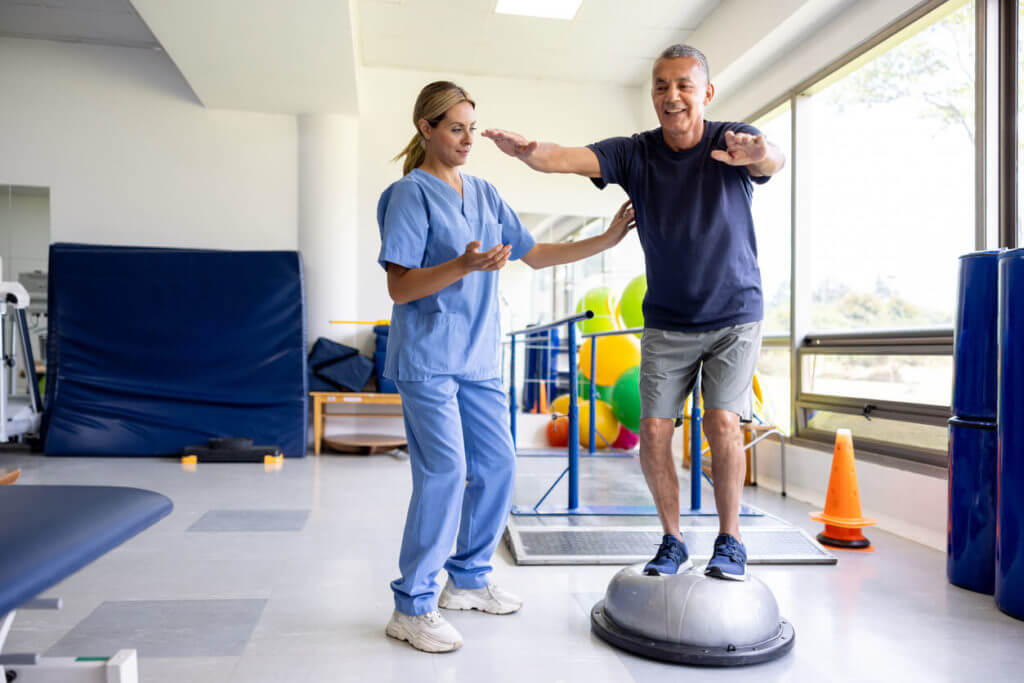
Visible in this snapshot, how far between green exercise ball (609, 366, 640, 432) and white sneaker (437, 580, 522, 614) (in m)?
2.97

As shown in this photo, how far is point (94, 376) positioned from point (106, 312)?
480 mm

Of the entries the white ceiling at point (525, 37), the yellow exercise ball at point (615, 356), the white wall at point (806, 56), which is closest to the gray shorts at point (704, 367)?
the white wall at point (806, 56)

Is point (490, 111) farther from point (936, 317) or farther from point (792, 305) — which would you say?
point (936, 317)

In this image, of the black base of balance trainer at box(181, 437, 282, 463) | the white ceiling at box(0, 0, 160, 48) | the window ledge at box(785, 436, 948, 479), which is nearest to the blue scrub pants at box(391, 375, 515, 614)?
the window ledge at box(785, 436, 948, 479)

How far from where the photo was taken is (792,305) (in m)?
4.62

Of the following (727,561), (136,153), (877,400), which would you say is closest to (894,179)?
(877,400)

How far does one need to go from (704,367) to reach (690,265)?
0.30 meters

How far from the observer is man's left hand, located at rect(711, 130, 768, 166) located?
1844mm

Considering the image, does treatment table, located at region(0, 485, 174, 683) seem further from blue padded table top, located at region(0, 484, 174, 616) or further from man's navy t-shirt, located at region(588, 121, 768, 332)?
man's navy t-shirt, located at region(588, 121, 768, 332)

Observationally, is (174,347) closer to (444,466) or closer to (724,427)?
(444,466)

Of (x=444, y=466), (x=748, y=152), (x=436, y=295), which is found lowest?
(x=444, y=466)

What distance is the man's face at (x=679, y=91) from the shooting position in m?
1.97

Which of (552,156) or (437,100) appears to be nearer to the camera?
(437,100)

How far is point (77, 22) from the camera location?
577 centimetres
